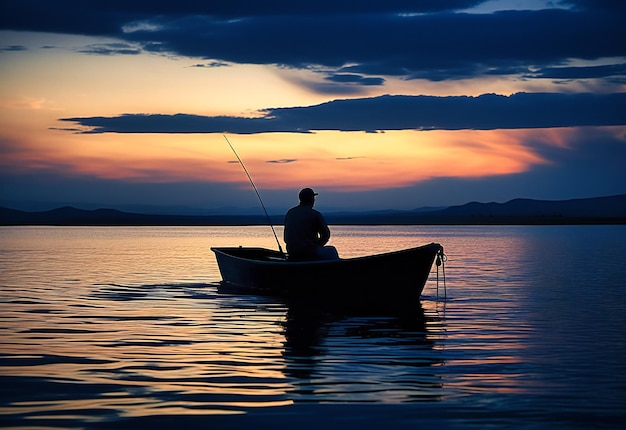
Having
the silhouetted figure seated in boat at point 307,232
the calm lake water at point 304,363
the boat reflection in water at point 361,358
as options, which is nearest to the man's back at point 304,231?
the silhouetted figure seated in boat at point 307,232

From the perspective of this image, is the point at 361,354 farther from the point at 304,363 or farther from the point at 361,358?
the point at 304,363

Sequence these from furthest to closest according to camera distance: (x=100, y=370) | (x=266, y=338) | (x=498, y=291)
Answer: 1. (x=498, y=291)
2. (x=266, y=338)
3. (x=100, y=370)

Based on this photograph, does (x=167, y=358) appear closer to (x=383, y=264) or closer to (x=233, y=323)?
(x=233, y=323)

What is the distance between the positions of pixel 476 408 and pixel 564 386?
1.83m

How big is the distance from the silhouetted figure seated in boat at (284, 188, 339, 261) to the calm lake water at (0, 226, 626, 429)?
4.52 ft

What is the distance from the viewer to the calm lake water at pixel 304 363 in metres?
8.81

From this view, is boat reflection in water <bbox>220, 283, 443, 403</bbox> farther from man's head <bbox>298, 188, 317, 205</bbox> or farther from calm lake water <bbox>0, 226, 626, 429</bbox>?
man's head <bbox>298, 188, 317, 205</bbox>

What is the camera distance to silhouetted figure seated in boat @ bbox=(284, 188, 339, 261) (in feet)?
67.6

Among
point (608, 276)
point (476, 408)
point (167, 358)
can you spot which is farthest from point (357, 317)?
point (608, 276)

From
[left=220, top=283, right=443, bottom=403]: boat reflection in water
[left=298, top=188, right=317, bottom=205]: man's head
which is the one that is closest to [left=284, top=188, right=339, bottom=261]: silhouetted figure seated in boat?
[left=298, top=188, right=317, bottom=205]: man's head

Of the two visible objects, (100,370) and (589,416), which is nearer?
(589,416)

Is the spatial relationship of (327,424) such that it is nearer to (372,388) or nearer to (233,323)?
(372,388)

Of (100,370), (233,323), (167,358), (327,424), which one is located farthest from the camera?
(233,323)

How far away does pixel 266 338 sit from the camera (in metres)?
15.0
